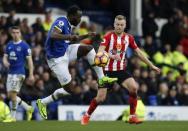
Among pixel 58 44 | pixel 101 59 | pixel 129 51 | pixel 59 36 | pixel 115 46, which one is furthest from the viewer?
pixel 129 51

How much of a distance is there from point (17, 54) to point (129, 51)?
22.4 ft

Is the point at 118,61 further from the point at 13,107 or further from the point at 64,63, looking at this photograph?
the point at 13,107

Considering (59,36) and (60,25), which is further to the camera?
(60,25)

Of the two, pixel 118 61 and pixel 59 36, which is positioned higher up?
pixel 59 36

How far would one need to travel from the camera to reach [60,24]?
15922 millimetres

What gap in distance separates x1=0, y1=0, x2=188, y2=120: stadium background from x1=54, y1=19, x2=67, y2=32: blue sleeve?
4.61 meters

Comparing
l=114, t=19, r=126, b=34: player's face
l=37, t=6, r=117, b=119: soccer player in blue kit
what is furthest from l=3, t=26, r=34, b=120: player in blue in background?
l=114, t=19, r=126, b=34: player's face

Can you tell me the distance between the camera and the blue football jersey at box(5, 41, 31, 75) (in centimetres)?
1870

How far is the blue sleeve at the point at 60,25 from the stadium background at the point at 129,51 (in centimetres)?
461

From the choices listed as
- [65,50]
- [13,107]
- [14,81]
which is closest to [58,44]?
[65,50]

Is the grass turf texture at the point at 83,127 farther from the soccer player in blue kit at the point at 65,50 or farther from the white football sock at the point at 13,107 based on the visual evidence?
the white football sock at the point at 13,107

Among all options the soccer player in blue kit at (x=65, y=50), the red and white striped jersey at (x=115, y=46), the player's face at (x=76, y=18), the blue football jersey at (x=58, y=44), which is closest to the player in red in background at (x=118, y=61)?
the red and white striped jersey at (x=115, y=46)

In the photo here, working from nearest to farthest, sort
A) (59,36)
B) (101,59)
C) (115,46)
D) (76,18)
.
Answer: (101,59)
(59,36)
(115,46)
(76,18)

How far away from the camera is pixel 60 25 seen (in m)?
15.9
